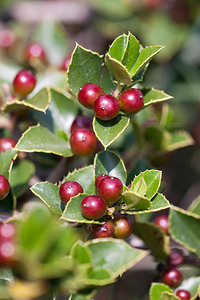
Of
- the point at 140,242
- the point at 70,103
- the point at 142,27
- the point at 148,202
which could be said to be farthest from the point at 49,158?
the point at 142,27

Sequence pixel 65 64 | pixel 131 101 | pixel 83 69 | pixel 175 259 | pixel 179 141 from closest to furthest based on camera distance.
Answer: pixel 131 101 < pixel 83 69 < pixel 175 259 < pixel 179 141 < pixel 65 64

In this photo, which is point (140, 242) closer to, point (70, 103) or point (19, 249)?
point (70, 103)

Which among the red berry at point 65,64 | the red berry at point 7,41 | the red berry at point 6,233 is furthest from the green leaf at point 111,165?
the red berry at point 7,41

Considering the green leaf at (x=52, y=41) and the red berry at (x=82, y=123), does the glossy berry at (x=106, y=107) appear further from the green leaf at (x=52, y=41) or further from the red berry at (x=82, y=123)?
the green leaf at (x=52, y=41)

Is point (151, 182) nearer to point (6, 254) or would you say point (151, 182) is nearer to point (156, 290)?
point (156, 290)

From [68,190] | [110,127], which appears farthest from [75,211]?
[110,127]

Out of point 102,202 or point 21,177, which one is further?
point 21,177

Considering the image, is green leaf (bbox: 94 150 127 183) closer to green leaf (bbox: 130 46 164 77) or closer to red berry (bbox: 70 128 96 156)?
red berry (bbox: 70 128 96 156)
